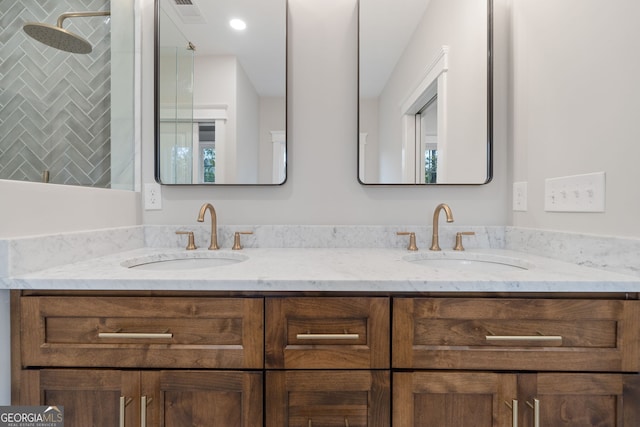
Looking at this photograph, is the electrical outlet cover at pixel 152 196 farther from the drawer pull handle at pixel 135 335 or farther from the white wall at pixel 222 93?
the drawer pull handle at pixel 135 335

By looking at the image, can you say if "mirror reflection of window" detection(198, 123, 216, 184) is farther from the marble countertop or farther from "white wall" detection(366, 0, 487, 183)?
"white wall" detection(366, 0, 487, 183)

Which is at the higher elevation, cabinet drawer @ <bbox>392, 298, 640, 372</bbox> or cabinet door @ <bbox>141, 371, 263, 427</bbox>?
cabinet drawer @ <bbox>392, 298, 640, 372</bbox>

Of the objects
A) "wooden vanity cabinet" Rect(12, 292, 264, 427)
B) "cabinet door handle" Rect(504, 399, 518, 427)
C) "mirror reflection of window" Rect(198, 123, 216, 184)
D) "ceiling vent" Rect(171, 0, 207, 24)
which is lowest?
"cabinet door handle" Rect(504, 399, 518, 427)

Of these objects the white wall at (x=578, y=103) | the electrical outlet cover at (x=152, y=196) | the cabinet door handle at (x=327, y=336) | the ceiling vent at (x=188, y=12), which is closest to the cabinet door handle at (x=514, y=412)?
the cabinet door handle at (x=327, y=336)

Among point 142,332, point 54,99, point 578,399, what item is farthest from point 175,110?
point 578,399

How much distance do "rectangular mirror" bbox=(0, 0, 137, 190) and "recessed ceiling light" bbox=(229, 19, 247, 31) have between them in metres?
0.47

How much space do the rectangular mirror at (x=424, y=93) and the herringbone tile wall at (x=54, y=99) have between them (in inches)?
45.5

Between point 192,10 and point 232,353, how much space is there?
146 centimetres

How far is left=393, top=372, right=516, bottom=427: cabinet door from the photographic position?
766mm

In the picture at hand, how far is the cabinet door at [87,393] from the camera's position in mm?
768

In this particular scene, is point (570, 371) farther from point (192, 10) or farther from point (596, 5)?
point (192, 10)

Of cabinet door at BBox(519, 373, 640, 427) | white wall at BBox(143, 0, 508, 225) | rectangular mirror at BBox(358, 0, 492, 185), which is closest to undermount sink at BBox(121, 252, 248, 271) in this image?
white wall at BBox(143, 0, 508, 225)

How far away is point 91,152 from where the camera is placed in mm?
1329

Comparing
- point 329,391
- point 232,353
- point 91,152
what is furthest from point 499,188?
point 91,152
